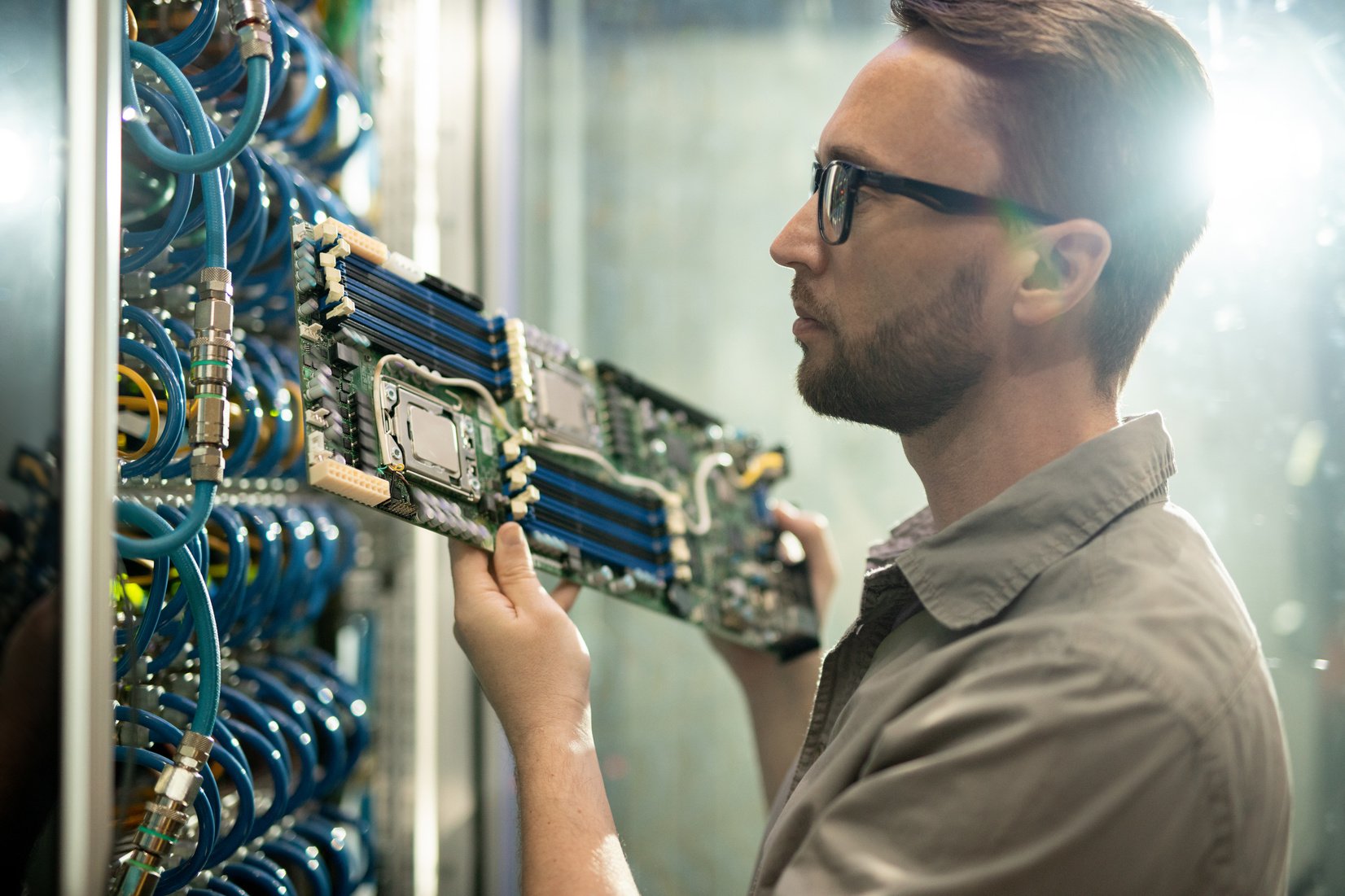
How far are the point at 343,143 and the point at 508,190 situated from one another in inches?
35.1

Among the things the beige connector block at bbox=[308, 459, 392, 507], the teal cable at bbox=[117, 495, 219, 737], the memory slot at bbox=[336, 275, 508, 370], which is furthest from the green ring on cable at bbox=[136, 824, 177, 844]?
the memory slot at bbox=[336, 275, 508, 370]

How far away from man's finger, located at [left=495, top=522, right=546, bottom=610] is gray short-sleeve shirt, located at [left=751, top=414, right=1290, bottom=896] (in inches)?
15.6

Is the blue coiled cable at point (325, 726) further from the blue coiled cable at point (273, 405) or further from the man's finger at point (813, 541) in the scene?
the man's finger at point (813, 541)

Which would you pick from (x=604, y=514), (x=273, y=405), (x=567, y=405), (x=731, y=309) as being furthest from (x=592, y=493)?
(x=731, y=309)

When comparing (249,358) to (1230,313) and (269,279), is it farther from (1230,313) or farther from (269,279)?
(1230,313)

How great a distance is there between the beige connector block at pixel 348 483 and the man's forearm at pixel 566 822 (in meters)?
0.32

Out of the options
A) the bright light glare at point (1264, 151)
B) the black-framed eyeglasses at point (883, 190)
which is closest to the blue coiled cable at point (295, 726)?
the black-framed eyeglasses at point (883, 190)

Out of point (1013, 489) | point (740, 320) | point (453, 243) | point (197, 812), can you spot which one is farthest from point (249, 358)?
point (740, 320)

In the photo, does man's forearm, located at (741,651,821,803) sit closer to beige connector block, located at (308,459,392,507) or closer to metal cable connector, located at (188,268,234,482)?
beige connector block, located at (308,459,392,507)

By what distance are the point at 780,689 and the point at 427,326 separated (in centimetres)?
87

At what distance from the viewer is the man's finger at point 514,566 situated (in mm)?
1199

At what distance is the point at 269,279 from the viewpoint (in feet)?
4.82

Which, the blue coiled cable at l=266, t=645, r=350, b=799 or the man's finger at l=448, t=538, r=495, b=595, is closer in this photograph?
the man's finger at l=448, t=538, r=495, b=595

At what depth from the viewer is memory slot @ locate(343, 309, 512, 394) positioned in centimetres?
118
